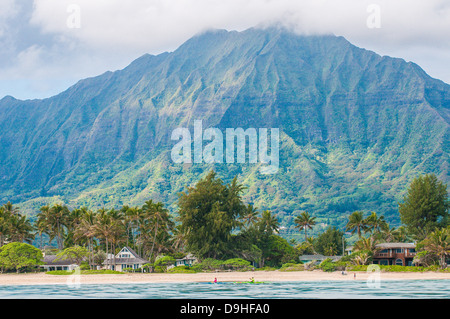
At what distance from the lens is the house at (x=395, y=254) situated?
399 ft

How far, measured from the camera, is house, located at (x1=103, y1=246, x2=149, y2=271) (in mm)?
125625

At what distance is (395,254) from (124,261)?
5496 cm

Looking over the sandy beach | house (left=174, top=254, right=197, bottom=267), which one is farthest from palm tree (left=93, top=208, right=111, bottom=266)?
house (left=174, top=254, right=197, bottom=267)

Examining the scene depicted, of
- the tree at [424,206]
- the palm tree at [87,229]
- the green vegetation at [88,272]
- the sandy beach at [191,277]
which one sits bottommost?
the sandy beach at [191,277]

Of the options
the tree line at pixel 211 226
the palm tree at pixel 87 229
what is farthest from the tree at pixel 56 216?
the palm tree at pixel 87 229

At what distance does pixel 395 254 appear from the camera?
4813 inches

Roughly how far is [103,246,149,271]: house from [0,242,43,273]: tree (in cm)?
1434

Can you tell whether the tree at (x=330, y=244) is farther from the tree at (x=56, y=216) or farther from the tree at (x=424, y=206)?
the tree at (x=56, y=216)

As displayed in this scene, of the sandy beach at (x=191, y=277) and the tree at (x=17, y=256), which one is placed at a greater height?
the tree at (x=17, y=256)

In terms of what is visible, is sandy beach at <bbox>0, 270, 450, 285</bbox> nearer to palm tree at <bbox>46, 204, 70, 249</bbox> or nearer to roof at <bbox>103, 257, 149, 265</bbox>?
roof at <bbox>103, 257, 149, 265</bbox>

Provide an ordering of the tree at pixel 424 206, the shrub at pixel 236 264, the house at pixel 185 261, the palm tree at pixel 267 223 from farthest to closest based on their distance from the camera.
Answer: the house at pixel 185 261, the palm tree at pixel 267 223, the tree at pixel 424 206, the shrub at pixel 236 264

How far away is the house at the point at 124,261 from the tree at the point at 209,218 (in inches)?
479
